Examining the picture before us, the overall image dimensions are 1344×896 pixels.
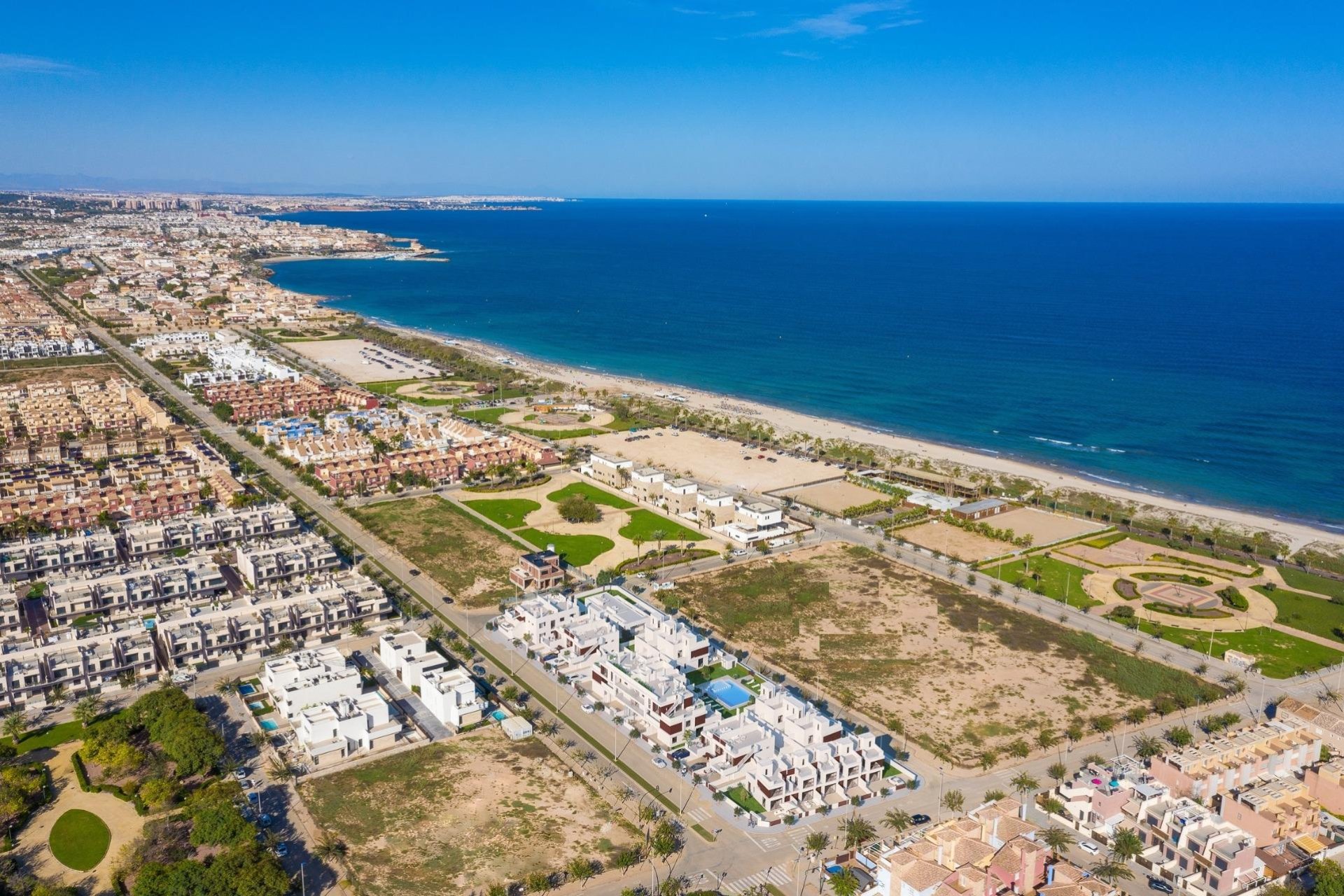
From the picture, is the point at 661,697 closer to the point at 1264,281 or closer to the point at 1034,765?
the point at 1034,765

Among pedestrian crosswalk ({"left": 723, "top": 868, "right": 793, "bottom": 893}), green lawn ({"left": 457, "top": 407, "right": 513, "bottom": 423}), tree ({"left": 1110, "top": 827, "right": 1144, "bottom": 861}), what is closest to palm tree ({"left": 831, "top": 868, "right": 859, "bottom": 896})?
pedestrian crosswalk ({"left": 723, "top": 868, "right": 793, "bottom": 893})

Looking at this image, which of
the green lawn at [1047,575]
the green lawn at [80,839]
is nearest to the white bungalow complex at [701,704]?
the green lawn at [80,839]

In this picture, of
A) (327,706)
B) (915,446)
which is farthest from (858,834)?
(915,446)

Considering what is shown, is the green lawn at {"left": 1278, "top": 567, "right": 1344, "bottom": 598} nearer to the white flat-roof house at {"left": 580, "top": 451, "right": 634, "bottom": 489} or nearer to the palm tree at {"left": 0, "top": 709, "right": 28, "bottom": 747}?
the white flat-roof house at {"left": 580, "top": 451, "right": 634, "bottom": 489}

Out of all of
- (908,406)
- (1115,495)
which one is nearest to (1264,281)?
(908,406)

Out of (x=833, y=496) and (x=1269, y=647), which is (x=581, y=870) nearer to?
(x=1269, y=647)

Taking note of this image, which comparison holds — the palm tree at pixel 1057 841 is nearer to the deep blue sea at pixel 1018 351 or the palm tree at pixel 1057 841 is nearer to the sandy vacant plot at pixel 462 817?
the sandy vacant plot at pixel 462 817
